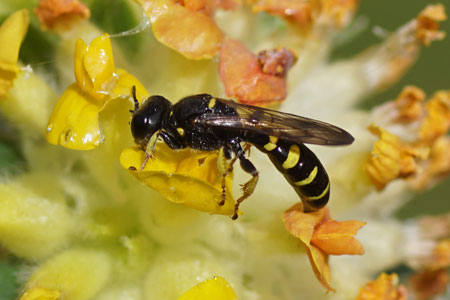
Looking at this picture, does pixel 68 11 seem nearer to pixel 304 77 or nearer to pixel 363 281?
pixel 304 77

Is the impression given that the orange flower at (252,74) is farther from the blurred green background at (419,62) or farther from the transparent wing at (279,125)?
the blurred green background at (419,62)

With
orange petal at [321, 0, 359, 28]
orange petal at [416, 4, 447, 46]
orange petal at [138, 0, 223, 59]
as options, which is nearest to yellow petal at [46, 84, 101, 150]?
orange petal at [138, 0, 223, 59]

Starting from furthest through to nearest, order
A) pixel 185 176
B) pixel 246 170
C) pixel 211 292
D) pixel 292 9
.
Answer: pixel 292 9 < pixel 246 170 < pixel 211 292 < pixel 185 176

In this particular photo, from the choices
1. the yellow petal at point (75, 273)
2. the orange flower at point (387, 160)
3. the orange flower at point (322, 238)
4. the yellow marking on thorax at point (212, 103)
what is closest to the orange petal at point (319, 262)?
the orange flower at point (322, 238)

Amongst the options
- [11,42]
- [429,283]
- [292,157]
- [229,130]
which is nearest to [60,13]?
[11,42]

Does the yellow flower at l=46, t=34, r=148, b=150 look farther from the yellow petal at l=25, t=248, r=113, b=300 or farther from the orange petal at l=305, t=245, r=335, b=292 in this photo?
the orange petal at l=305, t=245, r=335, b=292

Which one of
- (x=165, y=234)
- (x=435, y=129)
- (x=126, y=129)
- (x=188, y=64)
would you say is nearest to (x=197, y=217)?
(x=165, y=234)

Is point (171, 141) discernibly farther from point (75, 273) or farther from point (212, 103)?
point (75, 273)
